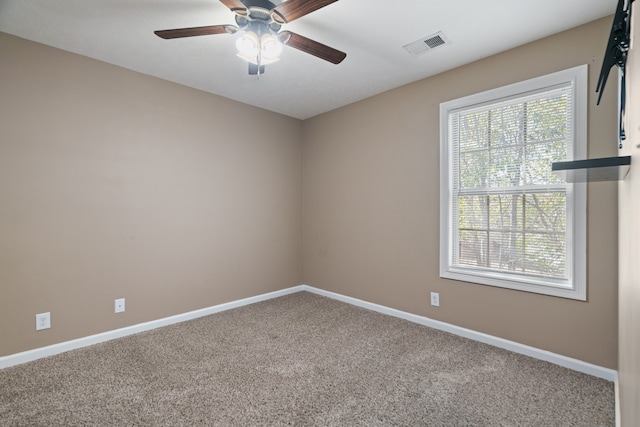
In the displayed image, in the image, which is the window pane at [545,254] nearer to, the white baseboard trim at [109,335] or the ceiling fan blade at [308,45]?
the ceiling fan blade at [308,45]

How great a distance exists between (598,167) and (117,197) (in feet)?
11.4

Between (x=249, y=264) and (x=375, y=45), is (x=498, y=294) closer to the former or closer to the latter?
(x=375, y=45)

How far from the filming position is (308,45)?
6.73ft

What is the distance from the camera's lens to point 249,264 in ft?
13.0

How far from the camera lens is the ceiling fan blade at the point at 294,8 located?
5.38 feet

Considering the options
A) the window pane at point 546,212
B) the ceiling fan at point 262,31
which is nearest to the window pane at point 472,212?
the window pane at point 546,212

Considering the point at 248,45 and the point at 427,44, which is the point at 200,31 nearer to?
the point at 248,45

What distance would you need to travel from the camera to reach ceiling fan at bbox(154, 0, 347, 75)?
1785mm

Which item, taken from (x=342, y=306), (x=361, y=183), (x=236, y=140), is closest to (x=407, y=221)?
(x=361, y=183)

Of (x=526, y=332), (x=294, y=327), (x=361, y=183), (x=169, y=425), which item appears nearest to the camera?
(x=169, y=425)

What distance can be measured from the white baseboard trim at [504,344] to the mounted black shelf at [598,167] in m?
1.53

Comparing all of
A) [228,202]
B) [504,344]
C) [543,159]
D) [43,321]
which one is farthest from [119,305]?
[543,159]

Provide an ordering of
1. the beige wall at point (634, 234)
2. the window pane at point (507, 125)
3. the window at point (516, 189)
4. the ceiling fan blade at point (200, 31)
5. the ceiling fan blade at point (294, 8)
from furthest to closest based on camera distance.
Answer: the window pane at point (507, 125), the window at point (516, 189), the ceiling fan blade at point (200, 31), the ceiling fan blade at point (294, 8), the beige wall at point (634, 234)

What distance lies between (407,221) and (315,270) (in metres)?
1.65
